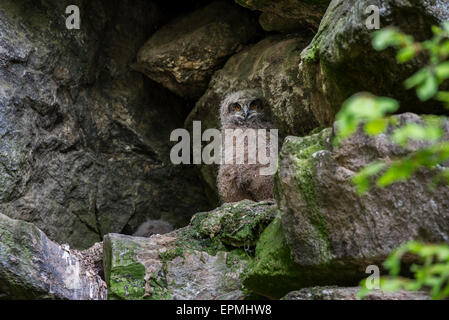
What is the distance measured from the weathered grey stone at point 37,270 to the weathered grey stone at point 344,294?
1.93m

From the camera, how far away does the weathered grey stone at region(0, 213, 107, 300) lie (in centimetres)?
420

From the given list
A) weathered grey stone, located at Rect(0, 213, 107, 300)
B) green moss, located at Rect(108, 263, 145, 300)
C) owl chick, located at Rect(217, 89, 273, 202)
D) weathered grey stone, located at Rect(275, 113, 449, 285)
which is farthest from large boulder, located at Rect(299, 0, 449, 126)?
weathered grey stone, located at Rect(0, 213, 107, 300)

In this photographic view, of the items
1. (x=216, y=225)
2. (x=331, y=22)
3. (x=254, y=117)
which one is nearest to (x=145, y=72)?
(x=254, y=117)

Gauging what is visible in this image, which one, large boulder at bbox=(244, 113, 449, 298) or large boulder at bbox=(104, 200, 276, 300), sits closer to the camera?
large boulder at bbox=(244, 113, 449, 298)

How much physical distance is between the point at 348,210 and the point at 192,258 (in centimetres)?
175

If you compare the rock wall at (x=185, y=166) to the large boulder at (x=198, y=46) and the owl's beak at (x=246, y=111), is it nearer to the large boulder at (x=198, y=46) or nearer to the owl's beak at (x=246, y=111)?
the large boulder at (x=198, y=46)

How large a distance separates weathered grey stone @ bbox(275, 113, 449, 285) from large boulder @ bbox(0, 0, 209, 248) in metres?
3.66

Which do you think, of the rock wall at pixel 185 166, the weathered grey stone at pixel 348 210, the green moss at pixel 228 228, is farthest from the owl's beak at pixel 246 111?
the weathered grey stone at pixel 348 210

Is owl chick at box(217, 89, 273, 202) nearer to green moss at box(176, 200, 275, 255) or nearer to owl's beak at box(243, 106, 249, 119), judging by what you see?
owl's beak at box(243, 106, 249, 119)

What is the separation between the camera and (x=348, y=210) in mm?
3541

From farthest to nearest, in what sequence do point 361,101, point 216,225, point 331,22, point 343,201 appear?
point 216,225 < point 331,22 < point 343,201 < point 361,101

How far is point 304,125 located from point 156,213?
261cm

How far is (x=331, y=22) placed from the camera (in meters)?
4.25
